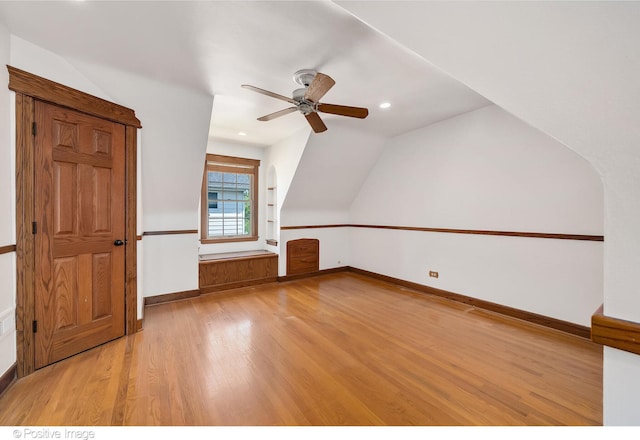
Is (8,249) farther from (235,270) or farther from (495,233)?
(495,233)

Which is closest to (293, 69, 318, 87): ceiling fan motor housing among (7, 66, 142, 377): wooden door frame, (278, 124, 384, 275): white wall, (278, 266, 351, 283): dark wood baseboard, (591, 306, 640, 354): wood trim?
(278, 124, 384, 275): white wall

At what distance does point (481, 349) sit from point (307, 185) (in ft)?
10.4

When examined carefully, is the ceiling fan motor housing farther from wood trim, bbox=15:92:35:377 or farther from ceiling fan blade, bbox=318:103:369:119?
wood trim, bbox=15:92:35:377

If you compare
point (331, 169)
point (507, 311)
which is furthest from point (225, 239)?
point (507, 311)

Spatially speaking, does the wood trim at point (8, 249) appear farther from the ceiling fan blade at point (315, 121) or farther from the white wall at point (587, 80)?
Result: the white wall at point (587, 80)

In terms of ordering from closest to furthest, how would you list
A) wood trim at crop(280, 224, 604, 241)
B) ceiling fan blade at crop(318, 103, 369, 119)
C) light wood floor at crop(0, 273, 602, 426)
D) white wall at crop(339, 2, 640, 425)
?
white wall at crop(339, 2, 640, 425) → light wood floor at crop(0, 273, 602, 426) → ceiling fan blade at crop(318, 103, 369, 119) → wood trim at crop(280, 224, 604, 241)

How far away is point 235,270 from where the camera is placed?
4.23 m

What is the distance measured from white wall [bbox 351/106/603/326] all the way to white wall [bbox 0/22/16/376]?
426 centimetres

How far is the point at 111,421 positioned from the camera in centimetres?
153

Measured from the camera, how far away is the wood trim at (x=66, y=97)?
6.26ft

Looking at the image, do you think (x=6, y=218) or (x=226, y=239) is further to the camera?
(x=226, y=239)

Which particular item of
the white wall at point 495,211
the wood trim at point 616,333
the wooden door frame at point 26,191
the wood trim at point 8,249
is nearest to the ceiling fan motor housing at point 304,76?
the wooden door frame at point 26,191

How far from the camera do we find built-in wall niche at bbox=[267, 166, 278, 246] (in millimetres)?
4820

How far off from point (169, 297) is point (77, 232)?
1673 millimetres
